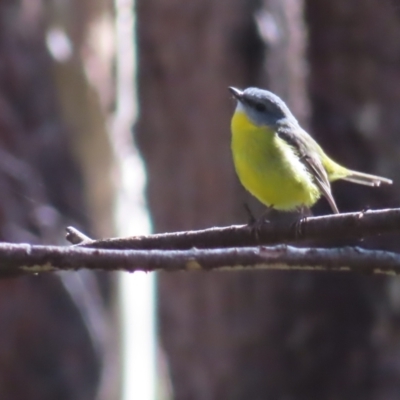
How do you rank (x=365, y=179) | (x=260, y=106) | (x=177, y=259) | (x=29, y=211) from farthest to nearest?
(x=29, y=211)
(x=365, y=179)
(x=260, y=106)
(x=177, y=259)

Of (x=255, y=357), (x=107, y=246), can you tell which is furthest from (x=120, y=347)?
(x=107, y=246)

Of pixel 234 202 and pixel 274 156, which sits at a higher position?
pixel 234 202

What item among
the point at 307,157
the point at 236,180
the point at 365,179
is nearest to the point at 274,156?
the point at 307,157

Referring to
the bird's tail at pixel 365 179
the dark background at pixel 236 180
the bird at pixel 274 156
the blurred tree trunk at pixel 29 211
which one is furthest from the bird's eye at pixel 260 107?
the blurred tree trunk at pixel 29 211

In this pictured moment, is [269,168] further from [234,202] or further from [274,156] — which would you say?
[234,202]

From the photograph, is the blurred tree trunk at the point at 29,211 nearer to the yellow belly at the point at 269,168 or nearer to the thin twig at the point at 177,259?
the yellow belly at the point at 269,168

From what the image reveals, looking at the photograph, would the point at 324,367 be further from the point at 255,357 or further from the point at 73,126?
the point at 73,126

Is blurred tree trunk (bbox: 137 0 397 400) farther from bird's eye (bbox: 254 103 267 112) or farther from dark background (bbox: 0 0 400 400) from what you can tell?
bird's eye (bbox: 254 103 267 112)
